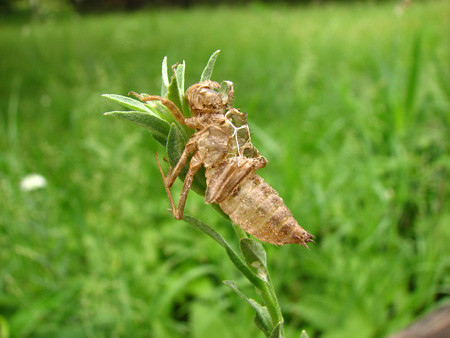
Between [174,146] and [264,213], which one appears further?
[264,213]

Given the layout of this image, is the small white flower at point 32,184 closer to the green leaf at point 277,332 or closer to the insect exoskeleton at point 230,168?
the insect exoskeleton at point 230,168

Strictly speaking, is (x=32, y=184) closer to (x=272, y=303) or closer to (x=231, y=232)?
(x=231, y=232)

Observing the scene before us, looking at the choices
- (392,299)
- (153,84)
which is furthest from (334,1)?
(392,299)

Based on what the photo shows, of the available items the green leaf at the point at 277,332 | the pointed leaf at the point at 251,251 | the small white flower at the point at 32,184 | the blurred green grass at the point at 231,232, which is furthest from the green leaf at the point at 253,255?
the small white flower at the point at 32,184

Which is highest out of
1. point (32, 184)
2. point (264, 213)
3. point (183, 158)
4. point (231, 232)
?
point (183, 158)

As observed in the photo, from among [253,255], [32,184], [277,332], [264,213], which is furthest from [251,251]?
[32,184]

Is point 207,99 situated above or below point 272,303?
above
